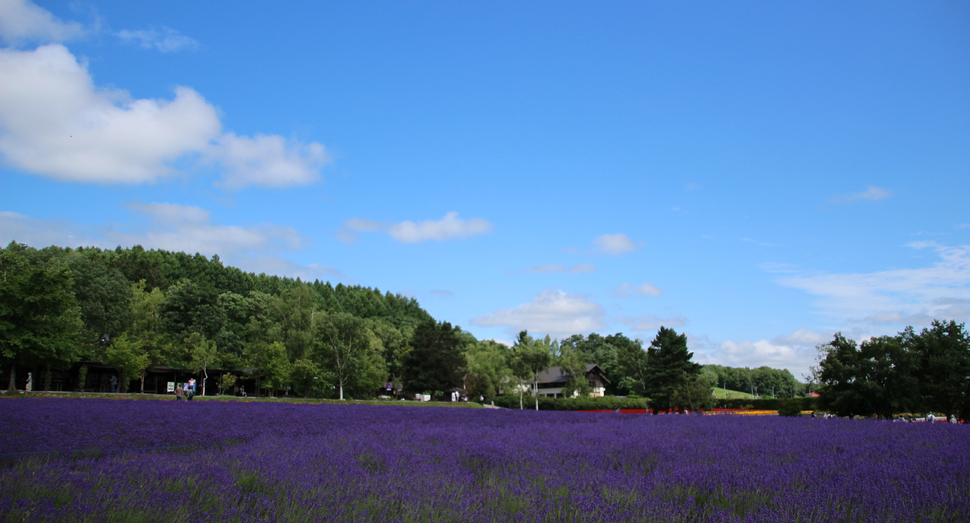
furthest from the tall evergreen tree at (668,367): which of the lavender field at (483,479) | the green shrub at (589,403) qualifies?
the lavender field at (483,479)

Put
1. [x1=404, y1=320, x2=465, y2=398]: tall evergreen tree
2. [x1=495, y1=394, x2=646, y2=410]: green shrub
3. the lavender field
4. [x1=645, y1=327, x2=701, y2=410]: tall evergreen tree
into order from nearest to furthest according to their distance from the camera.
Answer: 1. the lavender field
2. [x1=645, y1=327, x2=701, y2=410]: tall evergreen tree
3. [x1=495, y1=394, x2=646, y2=410]: green shrub
4. [x1=404, y1=320, x2=465, y2=398]: tall evergreen tree

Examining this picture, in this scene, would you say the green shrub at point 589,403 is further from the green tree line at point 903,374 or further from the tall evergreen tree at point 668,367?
the green tree line at point 903,374

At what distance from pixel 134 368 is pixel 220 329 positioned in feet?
83.4

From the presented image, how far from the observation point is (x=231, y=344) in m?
72.1

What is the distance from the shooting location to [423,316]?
125875 mm

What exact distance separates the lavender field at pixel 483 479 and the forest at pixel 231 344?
2792 cm

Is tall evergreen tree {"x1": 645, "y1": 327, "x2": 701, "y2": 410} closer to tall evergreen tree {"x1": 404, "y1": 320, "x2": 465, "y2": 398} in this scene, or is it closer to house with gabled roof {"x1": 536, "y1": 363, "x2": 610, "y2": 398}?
tall evergreen tree {"x1": 404, "y1": 320, "x2": 465, "y2": 398}

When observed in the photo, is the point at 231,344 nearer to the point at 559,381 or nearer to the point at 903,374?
the point at 559,381

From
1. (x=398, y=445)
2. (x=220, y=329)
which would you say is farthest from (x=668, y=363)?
(x=220, y=329)

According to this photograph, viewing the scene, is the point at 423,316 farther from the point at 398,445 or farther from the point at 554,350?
the point at 398,445

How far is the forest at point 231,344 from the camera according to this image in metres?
33.4

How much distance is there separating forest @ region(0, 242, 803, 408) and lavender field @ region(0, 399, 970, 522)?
91.6 feet

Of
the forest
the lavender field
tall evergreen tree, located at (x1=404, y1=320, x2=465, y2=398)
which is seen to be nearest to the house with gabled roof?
the forest

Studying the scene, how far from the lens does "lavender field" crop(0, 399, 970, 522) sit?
491 centimetres
